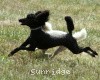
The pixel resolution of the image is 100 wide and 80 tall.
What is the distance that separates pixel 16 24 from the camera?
54.5 feet

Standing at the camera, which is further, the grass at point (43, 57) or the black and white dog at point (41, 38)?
the black and white dog at point (41, 38)

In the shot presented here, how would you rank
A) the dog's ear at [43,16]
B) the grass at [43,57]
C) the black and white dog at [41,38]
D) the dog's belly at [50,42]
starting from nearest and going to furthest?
the grass at [43,57] < the dog's ear at [43,16] < the black and white dog at [41,38] < the dog's belly at [50,42]

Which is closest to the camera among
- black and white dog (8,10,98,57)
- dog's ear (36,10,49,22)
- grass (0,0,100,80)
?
grass (0,0,100,80)

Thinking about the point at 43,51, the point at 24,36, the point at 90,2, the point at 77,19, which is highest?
the point at 43,51

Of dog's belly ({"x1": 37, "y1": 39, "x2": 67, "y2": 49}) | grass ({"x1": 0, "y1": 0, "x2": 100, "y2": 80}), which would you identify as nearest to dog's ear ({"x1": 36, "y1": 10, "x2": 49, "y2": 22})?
dog's belly ({"x1": 37, "y1": 39, "x2": 67, "y2": 49})

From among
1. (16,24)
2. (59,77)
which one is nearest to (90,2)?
(16,24)

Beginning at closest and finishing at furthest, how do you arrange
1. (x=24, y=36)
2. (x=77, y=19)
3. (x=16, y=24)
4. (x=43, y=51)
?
(x=43, y=51)
(x=24, y=36)
(x=16, y=24)
(x=77, y=19)

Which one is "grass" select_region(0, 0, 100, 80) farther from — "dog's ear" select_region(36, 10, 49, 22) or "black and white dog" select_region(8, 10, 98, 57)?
"dog's ear" select_region(36, 10, 49, 22)

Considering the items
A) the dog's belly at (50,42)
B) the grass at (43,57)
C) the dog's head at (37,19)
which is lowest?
the grass at (43,57)

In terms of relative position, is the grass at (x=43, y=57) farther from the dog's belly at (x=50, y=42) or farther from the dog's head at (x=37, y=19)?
the dog's head at (x=37, y=19)

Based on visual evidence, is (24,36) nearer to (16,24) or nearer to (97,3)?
(16,24)

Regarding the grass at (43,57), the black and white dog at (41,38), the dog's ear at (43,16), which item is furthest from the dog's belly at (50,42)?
the dog's ear at (43,16)

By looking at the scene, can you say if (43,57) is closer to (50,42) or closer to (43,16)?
(50,42)

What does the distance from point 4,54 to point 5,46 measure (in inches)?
30.4
